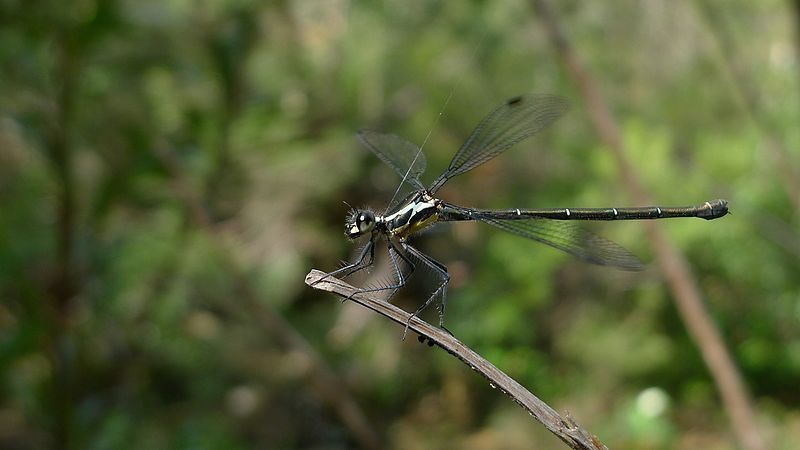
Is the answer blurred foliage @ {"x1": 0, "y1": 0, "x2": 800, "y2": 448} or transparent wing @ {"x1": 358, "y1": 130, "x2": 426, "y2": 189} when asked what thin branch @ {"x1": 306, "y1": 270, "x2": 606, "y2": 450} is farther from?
blurred foliage @ {"x1": 0, "y1": 0, "x2": 800, "y2": 448}

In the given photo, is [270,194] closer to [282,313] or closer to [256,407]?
[282,313]

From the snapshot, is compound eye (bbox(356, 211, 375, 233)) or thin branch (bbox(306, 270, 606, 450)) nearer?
thin branch (bbox(306, 270, 606, 450))

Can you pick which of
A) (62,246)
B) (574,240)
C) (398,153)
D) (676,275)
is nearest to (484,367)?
(574,240)

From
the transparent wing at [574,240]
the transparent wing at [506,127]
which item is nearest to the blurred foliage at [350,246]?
the transparent wing at [574,240]

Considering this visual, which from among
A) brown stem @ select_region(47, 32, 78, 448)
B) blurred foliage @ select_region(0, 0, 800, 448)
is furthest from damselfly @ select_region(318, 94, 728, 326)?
brown stem @ select_region(47, 32, 78, 448)

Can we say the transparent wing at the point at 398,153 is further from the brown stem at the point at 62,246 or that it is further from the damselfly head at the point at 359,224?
the brown stem at the point at 62,246

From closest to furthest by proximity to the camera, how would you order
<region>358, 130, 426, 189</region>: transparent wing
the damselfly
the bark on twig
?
the damselfly → <region>358, 130, 426, 189</region>: transparent wing → the bark on twig

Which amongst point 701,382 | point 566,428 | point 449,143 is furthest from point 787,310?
point 566,428

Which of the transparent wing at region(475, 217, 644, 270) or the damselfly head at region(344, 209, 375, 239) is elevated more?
the transparent wing at region(475, 217, 644, 270)
